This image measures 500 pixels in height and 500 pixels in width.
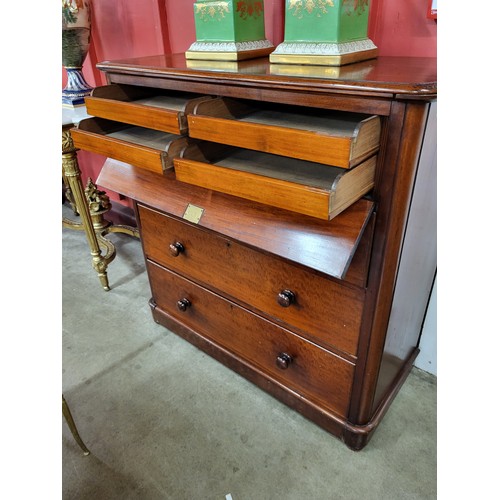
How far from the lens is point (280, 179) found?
906 millimetres

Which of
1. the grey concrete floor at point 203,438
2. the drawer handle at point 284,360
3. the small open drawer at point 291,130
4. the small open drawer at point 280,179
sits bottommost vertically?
the grey concrete floor at point 203,438

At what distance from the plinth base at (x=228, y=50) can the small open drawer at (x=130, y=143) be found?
0.26 meters

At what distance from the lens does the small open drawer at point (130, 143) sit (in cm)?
103

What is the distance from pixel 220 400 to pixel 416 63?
1.32m

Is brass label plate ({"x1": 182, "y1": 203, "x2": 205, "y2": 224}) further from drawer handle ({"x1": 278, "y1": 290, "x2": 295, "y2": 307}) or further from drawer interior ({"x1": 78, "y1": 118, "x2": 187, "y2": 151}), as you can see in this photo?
drawer handle ({"x1": 278, "y1": 290, "x2": 295, "y2": 307})

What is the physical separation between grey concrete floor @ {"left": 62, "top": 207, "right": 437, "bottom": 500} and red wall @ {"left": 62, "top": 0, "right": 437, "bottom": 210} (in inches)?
48.3

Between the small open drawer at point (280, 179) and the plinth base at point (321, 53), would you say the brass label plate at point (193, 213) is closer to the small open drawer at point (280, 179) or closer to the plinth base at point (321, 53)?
the small open drawer at point (280, 179)

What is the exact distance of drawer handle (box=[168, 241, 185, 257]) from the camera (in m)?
1.44

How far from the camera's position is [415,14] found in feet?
3.76

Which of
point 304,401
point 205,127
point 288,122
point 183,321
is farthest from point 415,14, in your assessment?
point 183,321

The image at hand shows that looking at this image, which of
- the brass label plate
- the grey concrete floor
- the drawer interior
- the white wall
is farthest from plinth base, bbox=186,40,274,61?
the grey concrete floor

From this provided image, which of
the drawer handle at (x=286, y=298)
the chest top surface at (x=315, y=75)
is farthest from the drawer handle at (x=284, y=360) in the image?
A: the chest top surface at (x=315, y=75)

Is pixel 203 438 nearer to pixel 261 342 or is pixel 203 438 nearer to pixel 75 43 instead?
pixel 261 342

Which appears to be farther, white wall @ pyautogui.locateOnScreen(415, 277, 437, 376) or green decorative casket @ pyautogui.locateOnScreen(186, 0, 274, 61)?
white wall @ pyautogui.locateOnScreen(415, 277, 437, 376)
